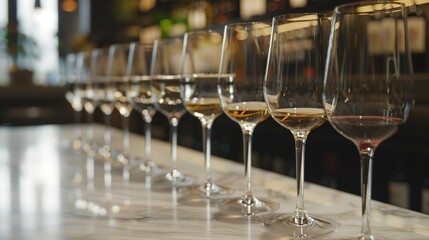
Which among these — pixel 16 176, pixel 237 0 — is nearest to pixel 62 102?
pixel 237 0

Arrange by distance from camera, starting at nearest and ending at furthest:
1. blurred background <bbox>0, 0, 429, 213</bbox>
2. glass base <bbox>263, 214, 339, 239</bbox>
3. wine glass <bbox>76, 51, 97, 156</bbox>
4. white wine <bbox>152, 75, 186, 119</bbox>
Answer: glass base <bbox>263, 214, 339, 239</bbox>
white wine <bbox>152, 75, 186, 119</bbox>
wine glass <bbox>76, 51, 97, 156</bbox>
blurred background <bbox>0, 0, 429, 213</bbox>

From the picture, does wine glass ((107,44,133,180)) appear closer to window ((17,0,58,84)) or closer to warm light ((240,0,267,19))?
warm light ((240,0,267,19))

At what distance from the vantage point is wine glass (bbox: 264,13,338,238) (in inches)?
26.1

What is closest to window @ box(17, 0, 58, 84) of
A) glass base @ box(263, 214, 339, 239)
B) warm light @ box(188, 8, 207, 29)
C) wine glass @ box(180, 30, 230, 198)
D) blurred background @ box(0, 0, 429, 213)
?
blurred background @ box(0, 0, 429, 213)

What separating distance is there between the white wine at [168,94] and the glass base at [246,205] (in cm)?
25

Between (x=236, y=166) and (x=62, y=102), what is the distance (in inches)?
148

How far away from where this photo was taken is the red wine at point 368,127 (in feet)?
1.80

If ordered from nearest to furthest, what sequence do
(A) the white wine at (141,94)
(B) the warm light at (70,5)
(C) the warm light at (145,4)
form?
(A) the white wine at (141,94)
(C) the warm light at (145,4)
(B) the warm light at (70,5)

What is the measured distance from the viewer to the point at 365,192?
1.85 feet

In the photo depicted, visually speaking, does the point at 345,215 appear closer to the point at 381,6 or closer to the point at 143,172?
the point at 381,6

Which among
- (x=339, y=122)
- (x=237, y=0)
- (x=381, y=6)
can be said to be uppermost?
(x=237, y=0)

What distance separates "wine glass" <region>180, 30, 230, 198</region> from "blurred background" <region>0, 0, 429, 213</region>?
486 millimetres

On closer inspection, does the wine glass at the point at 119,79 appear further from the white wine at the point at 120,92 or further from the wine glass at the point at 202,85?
the wine glass at the point at 202,85

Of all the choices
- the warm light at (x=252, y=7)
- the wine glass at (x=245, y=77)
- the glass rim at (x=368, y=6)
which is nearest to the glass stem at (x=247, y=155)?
the wine glass at (x=245, y=77)
